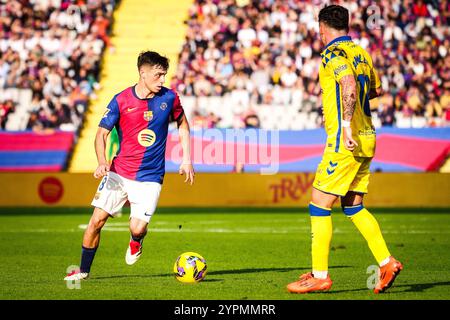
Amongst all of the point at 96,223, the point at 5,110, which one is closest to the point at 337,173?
the point at 96,223

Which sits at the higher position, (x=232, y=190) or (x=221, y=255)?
(x=232, y=190)

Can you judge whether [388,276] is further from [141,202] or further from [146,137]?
[146,137]

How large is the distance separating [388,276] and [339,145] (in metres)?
1.25

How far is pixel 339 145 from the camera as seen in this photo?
28.7 feet

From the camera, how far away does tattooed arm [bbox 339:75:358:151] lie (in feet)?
28.0

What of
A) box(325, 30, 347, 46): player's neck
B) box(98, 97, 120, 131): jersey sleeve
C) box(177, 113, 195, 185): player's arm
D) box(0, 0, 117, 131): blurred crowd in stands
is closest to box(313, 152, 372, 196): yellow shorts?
box(325, 30, 347, 46): player's neck

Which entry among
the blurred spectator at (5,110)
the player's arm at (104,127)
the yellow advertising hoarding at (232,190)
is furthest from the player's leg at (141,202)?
the blurred spectator at (5,110)

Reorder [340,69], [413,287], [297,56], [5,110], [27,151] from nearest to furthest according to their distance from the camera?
[340,69] → [413,287] → [27,151] → [5,110] → [297,56]

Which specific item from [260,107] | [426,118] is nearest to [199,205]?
[260,107]

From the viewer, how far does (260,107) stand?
82.9ft

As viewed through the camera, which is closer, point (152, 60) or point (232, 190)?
point (152, 60)

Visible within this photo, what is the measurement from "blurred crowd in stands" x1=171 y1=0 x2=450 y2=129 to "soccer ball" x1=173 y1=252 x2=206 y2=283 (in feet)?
49.1
